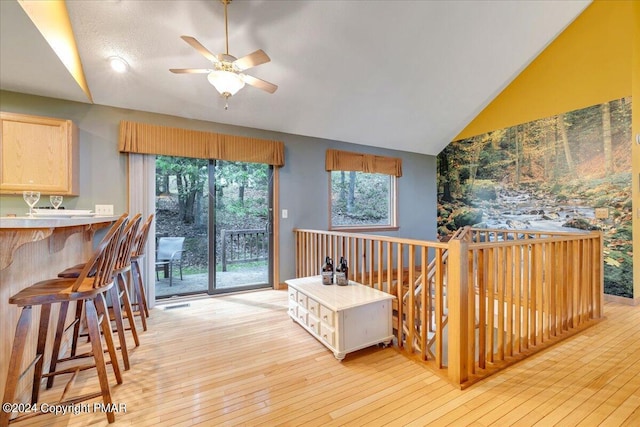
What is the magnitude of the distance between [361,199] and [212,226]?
261cm

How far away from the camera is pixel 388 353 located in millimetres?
2189

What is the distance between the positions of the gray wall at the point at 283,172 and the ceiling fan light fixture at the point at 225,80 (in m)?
1.61

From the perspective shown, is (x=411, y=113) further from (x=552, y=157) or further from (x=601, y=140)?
(x=601, y=140)

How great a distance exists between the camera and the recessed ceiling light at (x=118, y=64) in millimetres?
2635

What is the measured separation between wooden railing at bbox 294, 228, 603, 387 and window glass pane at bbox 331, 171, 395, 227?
5.22ft

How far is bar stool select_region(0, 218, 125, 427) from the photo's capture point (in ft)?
4.26

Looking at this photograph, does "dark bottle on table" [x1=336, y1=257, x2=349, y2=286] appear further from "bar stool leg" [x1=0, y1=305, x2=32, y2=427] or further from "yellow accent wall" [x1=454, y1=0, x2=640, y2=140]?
"yellow accent wall" [x1=454, y1=0, x2=640, y2=140]

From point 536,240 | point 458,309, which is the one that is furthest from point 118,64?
point 536,240

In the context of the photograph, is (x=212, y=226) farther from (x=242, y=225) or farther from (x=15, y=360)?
(x=15, y=360)

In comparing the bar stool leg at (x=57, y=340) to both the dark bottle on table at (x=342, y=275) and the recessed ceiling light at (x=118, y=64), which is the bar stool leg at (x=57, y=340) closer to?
the dark bottle on table at (x=342, y=275)

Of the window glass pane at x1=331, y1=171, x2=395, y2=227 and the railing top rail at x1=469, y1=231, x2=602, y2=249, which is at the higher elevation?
the window glass pane at x1=331, y1=171, x2=395, y2=227

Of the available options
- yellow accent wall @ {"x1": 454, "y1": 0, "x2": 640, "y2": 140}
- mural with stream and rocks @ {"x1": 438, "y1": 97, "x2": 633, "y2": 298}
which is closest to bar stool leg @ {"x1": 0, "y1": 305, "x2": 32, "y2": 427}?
mural with stream and rocks @ {"x1": 438, "y1": 97, "x2": 633, "y2": 298}

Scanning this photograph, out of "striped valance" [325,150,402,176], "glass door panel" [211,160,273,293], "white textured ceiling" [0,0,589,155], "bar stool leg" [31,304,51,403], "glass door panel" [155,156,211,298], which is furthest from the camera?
"striped valance" [325,150,402,176]

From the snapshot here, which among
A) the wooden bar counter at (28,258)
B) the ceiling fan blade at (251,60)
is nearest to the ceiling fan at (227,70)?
the ceiling fan blade at (251,60)
